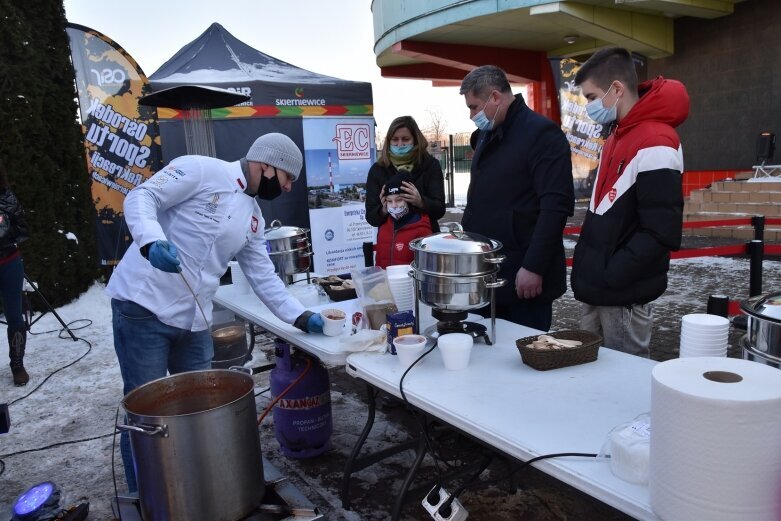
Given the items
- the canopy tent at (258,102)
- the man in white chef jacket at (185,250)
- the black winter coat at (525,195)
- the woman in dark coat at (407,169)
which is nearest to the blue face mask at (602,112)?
the black winter coat at (525,195)

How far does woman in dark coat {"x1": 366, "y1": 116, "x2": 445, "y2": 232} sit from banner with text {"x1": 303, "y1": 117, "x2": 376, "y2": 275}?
2606 mm

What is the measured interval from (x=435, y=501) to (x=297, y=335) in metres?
0.99

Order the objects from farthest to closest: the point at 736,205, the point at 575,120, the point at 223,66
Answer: the point at 736,205
the point at 575,120
the point at 223,66

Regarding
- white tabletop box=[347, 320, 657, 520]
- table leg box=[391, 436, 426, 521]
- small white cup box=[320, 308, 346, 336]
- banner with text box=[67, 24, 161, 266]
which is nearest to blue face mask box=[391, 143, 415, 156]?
small white cup box=[320, 308, 346, 336]

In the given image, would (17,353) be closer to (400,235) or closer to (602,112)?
(400,235)

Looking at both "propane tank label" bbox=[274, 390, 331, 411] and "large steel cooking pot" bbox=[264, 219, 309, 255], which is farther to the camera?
"large steel cooking pot" bbox=[264, 219, 309, 255]

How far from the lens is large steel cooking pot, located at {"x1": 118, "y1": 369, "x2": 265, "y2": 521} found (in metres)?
1.59

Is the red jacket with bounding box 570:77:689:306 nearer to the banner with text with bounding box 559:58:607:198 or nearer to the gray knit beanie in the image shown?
the gray knit beanie

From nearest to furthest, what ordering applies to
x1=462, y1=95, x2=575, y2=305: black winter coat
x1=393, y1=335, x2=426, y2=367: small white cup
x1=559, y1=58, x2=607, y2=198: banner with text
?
1. x1=393, y1=335, x2=426, y2=367: small white cup
2. x1=462, y1=95, x2=575, y2=305: black winter coat
3. x1=559, y1=58, x2=607, y2=198: banner with text

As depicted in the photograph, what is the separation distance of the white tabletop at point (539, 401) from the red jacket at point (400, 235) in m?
1.64

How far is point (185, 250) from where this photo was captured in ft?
7.50

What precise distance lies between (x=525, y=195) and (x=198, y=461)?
1.86 meters

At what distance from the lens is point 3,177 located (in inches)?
158

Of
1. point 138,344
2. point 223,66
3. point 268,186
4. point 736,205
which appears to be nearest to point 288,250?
point 268,186
